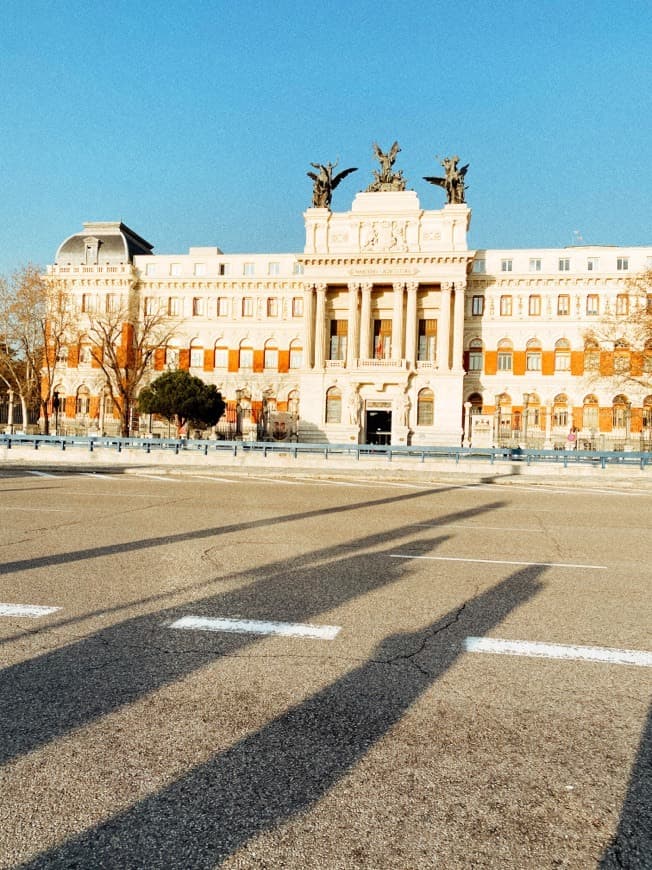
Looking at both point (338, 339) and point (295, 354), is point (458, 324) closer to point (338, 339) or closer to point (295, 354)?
point (338, 339)

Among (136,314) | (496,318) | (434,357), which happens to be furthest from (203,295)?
(496,318)

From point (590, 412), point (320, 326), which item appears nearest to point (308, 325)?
point (320, 326)

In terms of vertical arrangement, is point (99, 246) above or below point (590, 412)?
above

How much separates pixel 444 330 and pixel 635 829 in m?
53.3

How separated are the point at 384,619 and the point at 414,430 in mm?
48593

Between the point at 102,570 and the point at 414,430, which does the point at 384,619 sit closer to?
the point at 102,570

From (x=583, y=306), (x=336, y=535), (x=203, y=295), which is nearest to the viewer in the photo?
(x=336, y=535)

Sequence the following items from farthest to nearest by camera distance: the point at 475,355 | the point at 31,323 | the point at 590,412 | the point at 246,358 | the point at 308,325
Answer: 1. the point at 246,358
2. the point at 475,355
3. the point at 308,325
4. the point at 590,412
5. the point at 31,323

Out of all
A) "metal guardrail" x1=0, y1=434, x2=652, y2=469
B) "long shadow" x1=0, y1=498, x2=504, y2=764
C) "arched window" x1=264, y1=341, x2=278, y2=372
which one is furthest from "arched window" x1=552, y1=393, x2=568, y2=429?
"long shadow" x1=0, y1=498, x2=504, y2=764

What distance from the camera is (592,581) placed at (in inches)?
269

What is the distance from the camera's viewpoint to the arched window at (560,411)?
55969mm

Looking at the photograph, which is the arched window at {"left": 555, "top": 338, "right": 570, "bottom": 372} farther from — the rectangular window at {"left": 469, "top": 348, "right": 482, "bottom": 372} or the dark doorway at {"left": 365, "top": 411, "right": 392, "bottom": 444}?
the dark doorway at {"left": 365, "top": 411, "right": 392, "bottom": 444}

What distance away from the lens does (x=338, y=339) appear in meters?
58.1

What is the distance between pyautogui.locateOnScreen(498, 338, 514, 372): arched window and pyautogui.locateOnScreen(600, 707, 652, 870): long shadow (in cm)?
5737
